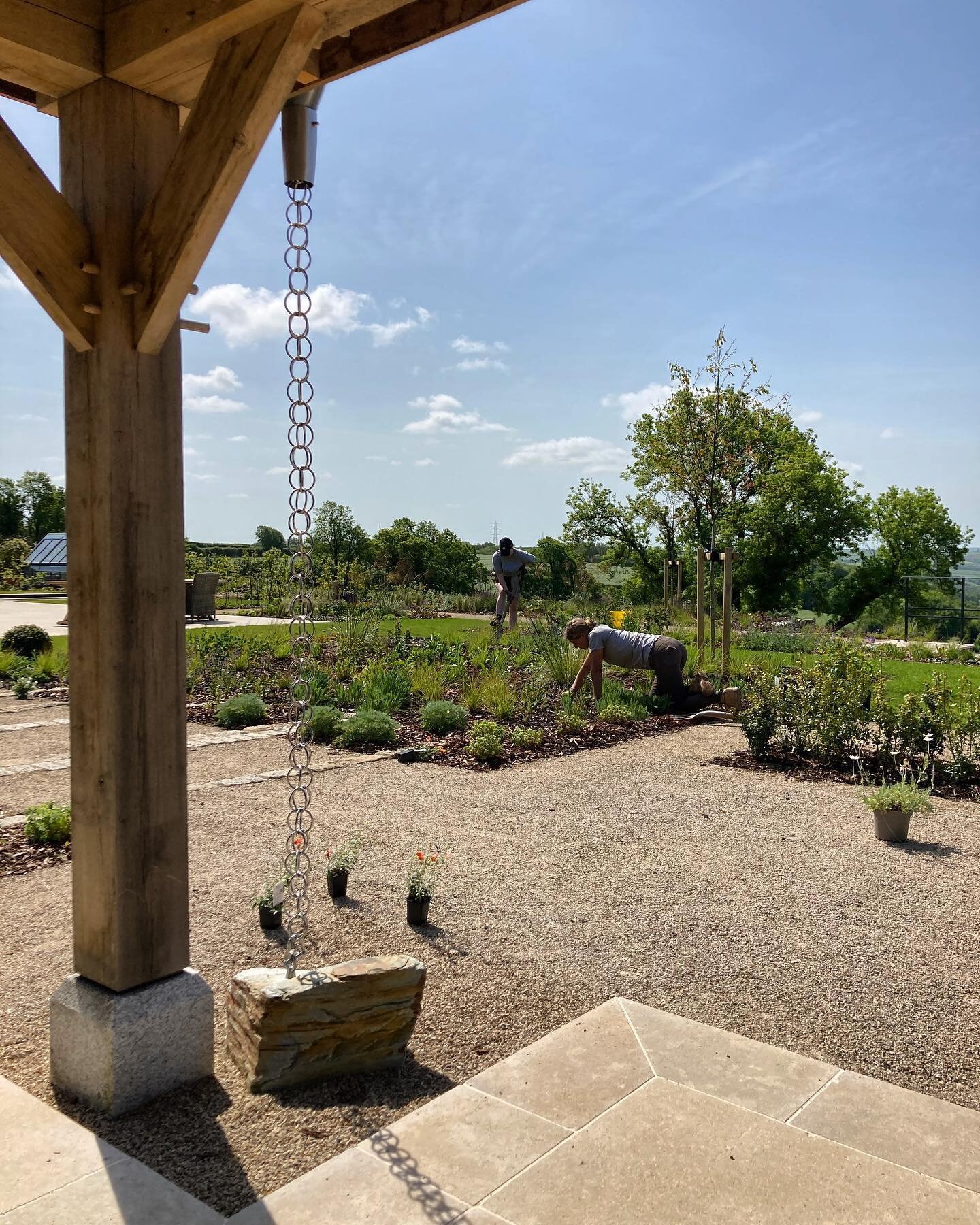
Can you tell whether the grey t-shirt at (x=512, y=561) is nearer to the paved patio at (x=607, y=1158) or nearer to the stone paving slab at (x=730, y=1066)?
the stone paving slab at (x=730, y=1066)

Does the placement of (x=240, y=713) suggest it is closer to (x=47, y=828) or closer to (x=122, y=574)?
(x=47, y=828)

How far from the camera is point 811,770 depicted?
713 cm

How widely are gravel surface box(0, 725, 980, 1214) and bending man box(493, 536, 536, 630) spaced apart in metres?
6.94

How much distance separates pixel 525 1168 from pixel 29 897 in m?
3.07

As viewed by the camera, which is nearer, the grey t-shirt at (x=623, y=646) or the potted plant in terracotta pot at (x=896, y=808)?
the potted plant in terracotta pot at (x=896, y=808)

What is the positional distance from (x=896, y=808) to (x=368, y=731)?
4.19 meters

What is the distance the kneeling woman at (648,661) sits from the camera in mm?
9680

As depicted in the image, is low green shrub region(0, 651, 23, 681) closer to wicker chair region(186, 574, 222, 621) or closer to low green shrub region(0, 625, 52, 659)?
low green shrub region(0, 625, 52, 659)

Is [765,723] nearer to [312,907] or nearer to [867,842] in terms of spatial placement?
[867,842]

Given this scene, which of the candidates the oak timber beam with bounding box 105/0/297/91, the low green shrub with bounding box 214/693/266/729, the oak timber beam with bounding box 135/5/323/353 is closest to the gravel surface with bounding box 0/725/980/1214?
the oak timber beam with bounding box 135/5/323/353

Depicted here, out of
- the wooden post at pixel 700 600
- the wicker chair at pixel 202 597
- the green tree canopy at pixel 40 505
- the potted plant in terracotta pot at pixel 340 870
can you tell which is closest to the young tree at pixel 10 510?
the green tree canopy at pixel 40 505

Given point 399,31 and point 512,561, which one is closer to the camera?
point 399,31

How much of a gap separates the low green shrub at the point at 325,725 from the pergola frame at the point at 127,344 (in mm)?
5297

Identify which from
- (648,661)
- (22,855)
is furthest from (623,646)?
(22,855)
